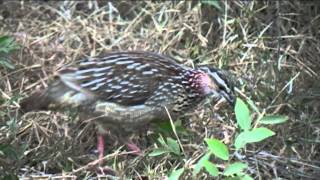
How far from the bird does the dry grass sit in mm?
189

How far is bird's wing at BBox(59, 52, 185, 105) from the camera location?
14.6ft

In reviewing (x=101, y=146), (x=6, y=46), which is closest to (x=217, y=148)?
(x=6, y=46)

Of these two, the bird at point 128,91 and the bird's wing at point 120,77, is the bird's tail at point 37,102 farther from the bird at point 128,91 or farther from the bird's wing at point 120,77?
the bird's wing at point 120,77

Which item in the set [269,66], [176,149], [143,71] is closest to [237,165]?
[176,149]

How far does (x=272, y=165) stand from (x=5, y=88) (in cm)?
179

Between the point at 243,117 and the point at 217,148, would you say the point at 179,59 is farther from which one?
the point at 217,148

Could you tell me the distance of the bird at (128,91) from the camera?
14.6ft

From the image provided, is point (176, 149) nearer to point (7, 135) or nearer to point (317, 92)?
point (7, 135)

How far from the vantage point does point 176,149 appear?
3.73 metres

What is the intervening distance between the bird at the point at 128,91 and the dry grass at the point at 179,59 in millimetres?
189

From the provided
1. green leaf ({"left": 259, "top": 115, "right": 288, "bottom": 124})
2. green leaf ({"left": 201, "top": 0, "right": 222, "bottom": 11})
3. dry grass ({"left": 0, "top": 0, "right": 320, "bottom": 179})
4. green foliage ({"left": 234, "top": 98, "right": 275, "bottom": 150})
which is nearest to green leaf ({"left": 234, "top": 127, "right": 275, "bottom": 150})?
green foliage ({"left": 234, "top": 98, "right": 275, "bottom": 150})

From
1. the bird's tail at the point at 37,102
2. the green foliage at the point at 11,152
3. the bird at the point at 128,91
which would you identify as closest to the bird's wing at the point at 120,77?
the bird at the point at 128,91

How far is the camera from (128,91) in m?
4.45

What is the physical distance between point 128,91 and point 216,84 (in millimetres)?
537
